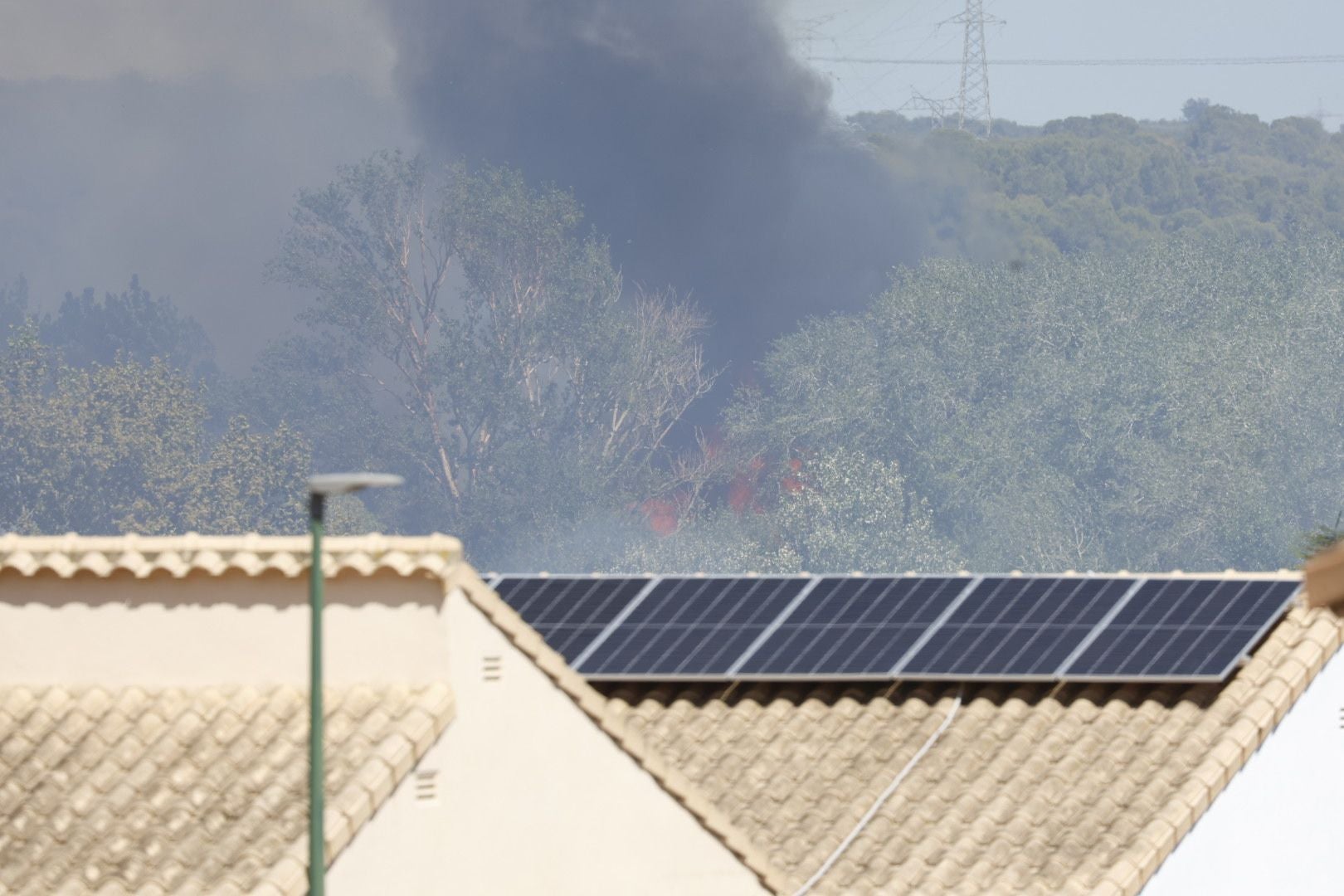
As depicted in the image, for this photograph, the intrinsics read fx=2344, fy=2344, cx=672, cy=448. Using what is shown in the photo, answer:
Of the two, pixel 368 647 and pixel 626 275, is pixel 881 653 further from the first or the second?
pixel 626 275

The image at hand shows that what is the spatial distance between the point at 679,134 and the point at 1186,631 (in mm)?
167151

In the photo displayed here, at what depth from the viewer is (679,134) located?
191000 millimetres

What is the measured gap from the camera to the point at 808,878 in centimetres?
2381

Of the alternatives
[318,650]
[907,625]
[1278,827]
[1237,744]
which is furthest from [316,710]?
[907,625]

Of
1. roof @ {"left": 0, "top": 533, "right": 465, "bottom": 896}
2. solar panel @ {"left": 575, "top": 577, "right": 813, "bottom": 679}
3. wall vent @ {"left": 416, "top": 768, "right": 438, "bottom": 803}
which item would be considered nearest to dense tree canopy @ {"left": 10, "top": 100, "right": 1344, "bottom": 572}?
solar panel @ {"left": 575, "top": 577, "right": 813, "bottom": 679}

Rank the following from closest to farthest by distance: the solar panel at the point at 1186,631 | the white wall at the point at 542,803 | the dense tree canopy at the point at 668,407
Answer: the white wall at the point at 542,803 < the solar panel at the point at 1186,631 < the dense tree canopy at the point at 668,407

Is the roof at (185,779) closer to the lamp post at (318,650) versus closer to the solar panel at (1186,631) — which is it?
the lamp post at (318,650)

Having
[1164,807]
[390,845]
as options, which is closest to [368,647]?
[390,845]

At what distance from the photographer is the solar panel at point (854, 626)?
26719 mm

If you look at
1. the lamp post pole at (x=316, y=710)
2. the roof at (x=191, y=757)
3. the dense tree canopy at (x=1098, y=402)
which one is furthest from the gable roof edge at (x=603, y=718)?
the dense tree canopy at (x=1098, y=402)

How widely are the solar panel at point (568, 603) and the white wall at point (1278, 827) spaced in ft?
24.7

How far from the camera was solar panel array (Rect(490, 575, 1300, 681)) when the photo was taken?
2603 cm

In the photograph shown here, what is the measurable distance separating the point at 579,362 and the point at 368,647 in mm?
139726

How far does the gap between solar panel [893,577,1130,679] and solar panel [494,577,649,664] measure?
383cm
